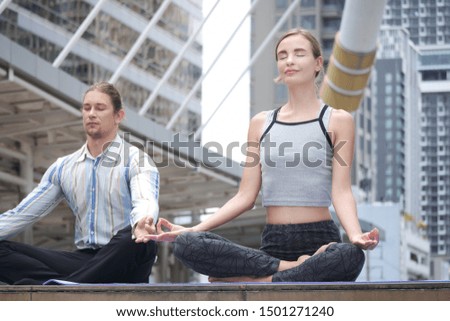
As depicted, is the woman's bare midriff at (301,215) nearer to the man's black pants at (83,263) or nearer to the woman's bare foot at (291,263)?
the woman's bare foot at (291,263)

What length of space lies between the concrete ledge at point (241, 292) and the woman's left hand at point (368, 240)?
56cm

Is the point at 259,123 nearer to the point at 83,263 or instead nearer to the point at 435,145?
the point at 83,263

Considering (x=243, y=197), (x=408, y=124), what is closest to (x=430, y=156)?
(x=408, y=124)

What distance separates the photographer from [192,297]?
486 centimetres

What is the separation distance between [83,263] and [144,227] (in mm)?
518

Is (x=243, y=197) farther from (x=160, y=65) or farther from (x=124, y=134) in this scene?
(x=160, y=65)

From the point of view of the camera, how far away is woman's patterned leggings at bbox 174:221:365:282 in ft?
17.9

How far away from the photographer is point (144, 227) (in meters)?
5.79

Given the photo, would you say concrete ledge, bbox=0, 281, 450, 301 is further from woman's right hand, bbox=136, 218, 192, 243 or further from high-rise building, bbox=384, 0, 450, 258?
high-rise building, bbox=384, 0, 450, 258

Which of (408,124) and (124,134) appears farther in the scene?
(408,124)

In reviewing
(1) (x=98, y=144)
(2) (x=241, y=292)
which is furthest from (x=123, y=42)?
(2) (x=241, y=292)

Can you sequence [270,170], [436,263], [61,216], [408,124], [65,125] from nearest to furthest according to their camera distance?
[270,170] → [65,125] → [61,216] → [436,263] → [408,124]
